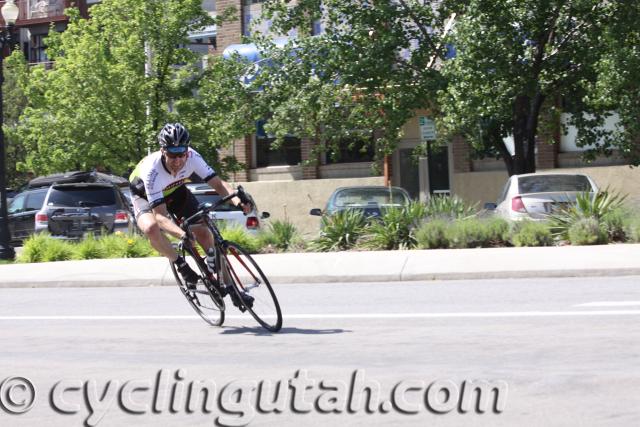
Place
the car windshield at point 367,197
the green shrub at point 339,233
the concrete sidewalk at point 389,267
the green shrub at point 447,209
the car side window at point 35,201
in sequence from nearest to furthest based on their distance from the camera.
→ the concrete sidewalk at point 389,267 → the green shrub at point 339,233 → the green shrub at point 447,209 → the car windshield at point 367,197 → the car side window at point 35,201

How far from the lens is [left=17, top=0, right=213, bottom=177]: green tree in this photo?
30656mm

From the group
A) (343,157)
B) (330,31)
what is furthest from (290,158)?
(330,31)

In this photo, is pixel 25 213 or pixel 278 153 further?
pixel 278 153

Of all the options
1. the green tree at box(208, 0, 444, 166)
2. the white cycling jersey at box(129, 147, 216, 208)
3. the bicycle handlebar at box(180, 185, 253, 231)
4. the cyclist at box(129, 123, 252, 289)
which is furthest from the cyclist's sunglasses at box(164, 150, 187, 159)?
the green tree at box(208, 0, 444, 166)

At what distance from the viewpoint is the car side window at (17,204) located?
27.2 m

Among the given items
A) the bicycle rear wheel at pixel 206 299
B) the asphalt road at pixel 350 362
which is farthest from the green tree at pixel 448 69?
the bicycle rear wheel at pixel 206 299

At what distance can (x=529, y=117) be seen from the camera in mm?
24766

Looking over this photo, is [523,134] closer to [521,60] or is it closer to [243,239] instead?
[521,60]

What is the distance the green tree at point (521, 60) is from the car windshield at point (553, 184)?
3.43m

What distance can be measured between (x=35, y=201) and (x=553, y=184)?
13.1m

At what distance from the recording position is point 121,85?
1211 inches

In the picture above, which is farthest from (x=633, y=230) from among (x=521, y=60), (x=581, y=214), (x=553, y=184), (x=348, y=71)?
(x=348, y=71)

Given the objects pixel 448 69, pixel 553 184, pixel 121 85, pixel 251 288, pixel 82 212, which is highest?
pixel 121 85

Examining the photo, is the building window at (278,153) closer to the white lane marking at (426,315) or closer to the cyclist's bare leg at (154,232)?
the white lane marking at (426,315)
